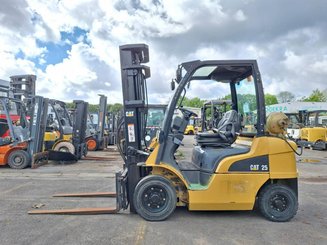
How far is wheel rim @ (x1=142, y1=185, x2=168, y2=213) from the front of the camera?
4930 mm

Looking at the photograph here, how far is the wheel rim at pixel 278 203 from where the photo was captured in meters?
5.04

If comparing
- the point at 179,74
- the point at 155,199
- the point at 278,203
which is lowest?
the point at 278,203

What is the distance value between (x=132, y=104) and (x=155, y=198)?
1.61 meters

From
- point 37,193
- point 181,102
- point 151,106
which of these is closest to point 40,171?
point 37,193

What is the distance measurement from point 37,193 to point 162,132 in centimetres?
354

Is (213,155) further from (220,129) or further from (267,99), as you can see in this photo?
(267,99)

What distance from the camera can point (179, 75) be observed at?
16.9 ft

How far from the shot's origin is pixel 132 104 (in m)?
5.29

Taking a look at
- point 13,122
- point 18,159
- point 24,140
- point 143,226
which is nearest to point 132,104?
point 143,226

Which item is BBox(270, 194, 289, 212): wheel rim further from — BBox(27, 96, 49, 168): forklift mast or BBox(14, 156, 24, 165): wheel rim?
BBox(14, 156, 24, 165): wheel rim

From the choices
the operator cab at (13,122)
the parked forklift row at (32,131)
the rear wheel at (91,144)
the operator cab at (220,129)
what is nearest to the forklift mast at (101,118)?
the rear wheel at (91,144)

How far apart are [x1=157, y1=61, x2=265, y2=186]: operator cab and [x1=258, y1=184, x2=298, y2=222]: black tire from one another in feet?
2.60

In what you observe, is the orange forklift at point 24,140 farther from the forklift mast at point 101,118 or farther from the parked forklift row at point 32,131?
the forklift mast at point 101,118

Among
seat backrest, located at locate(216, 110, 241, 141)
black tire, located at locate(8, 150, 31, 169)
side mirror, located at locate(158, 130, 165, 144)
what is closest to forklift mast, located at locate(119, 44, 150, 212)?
side mirror, located at locate(158, 130, 165, 144)
